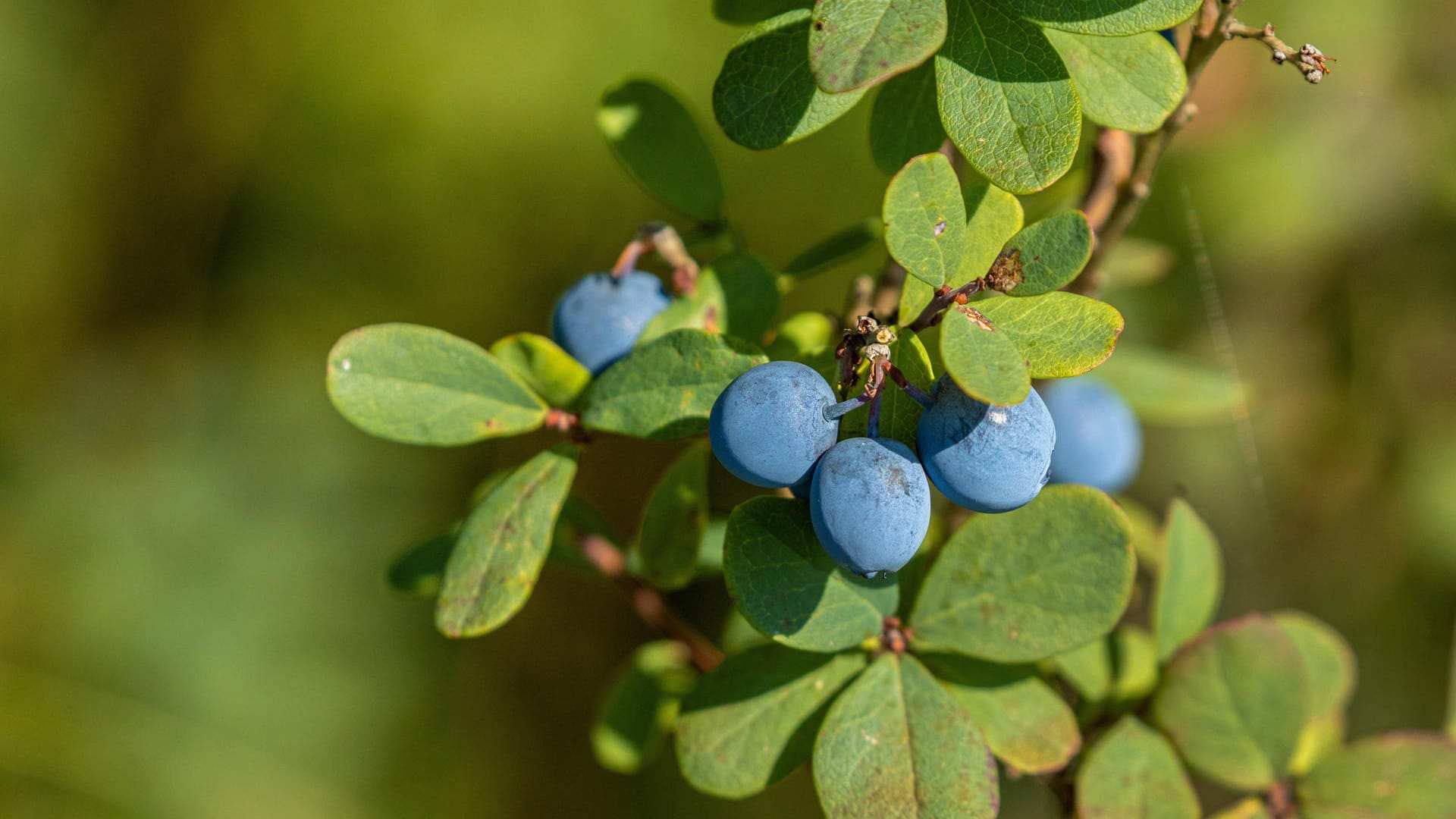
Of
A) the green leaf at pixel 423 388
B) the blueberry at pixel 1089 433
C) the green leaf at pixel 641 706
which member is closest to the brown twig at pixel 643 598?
the green leaf at pixel 641 706

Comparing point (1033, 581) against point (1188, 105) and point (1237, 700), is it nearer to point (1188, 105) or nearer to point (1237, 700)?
point (1237, 700)

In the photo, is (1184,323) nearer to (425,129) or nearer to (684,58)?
(684,58)

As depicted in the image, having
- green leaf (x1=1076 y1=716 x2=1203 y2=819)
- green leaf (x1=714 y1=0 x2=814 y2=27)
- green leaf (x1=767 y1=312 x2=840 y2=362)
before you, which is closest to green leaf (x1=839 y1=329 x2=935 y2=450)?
green leaf (x1=767 y1=312 x2=840 y2=362)

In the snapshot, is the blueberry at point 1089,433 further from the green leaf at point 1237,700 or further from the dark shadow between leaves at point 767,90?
the dark shadow between leaves at point 767,90

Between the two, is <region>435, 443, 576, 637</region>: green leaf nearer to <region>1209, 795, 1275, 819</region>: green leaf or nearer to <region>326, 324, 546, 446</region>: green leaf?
<region>326, 324, 546, 446</region>: green leaf

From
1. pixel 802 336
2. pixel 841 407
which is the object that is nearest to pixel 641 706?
pixel 802 336

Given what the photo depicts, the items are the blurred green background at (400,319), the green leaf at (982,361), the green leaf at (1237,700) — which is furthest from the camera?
the blurred green background at (400,319)
